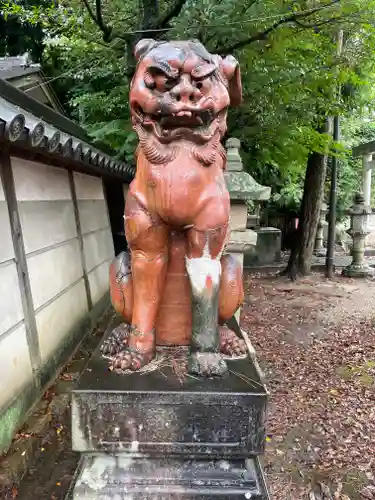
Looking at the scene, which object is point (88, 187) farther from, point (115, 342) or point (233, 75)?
point (233, 75)

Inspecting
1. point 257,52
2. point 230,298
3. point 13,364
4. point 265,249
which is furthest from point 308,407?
point 265,249

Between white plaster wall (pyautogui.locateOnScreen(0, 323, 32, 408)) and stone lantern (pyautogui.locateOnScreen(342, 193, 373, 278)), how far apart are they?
8254 millimetres

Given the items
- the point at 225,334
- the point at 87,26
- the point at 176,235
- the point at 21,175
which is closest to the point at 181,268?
the point at 176,235

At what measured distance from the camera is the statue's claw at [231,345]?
2293mm

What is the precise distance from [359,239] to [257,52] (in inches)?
259

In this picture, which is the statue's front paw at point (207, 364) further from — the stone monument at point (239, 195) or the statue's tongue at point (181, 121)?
the stone monument at point (239, 195)

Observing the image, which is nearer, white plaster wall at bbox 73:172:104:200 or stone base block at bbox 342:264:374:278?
white plaster wall at bbox 73:172:104:200

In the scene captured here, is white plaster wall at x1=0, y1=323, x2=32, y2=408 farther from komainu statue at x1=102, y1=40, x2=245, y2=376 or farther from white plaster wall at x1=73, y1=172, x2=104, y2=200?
white plaster wall at x1=73, y1=172, x2=104, y2=200

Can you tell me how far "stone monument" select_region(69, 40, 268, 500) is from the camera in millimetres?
1923

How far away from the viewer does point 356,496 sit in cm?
278

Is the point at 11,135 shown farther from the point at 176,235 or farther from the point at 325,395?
the point at 325,395

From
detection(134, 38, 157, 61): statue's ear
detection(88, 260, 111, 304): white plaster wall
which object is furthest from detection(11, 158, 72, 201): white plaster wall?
detection(134, 38, 157, 61): statue's ear

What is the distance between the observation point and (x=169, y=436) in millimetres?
1974

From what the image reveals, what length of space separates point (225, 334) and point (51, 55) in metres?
9.63
